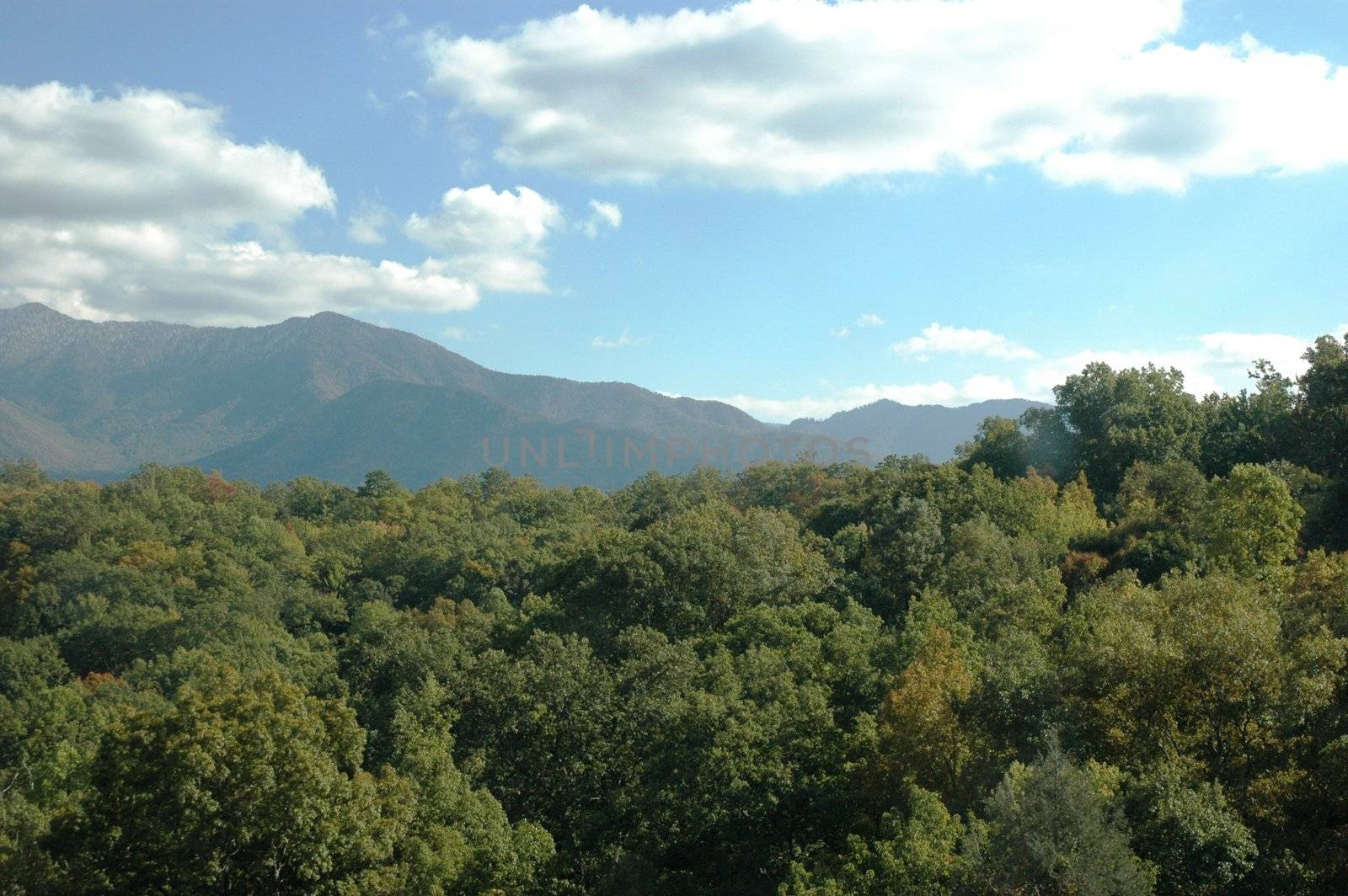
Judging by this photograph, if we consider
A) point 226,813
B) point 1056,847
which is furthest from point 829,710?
point 226,813

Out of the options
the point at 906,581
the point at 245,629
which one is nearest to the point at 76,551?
the point at 245,629

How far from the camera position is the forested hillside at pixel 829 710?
18031mm

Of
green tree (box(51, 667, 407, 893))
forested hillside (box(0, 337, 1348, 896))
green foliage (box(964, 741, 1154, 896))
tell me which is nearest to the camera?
green foliage (box(964, 741, 1154, 896))

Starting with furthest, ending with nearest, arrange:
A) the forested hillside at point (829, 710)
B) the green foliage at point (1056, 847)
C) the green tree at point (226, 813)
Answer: the green tree at point (226, 813)
the forested hillside at point (829, 710)
the green foliage at point (1056, 847)

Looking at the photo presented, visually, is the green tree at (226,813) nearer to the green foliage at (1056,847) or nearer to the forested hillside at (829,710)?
the forested hillside at (829,710)

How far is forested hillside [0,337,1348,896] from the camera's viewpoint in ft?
59.2

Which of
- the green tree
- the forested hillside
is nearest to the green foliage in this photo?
the forested hillside

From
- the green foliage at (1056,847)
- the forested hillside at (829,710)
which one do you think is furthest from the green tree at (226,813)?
the green foliage at (1056,847)

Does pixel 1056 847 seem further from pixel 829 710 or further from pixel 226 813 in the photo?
pixel 226 813

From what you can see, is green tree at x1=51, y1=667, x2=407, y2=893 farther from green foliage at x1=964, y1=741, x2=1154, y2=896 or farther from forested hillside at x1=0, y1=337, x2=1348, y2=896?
green foliage at x1=964, y1=741, x2=1154, y2=896

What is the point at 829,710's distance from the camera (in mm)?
25656

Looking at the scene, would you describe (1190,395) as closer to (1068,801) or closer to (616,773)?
(616,773)

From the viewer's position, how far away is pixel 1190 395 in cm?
5741

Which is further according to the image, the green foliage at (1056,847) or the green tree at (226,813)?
the green tree at (226,813)
